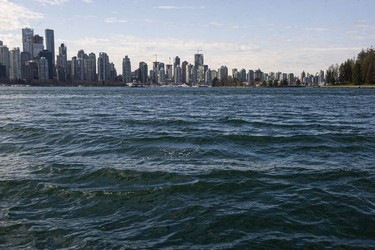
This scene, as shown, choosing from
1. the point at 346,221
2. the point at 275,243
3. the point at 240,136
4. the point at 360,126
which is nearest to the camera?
the point at 275,243

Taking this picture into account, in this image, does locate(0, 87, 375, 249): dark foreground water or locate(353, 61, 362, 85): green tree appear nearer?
locate(0, 87, 375, 249): dark foreground water

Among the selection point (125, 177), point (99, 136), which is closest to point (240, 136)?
point (99, 136)

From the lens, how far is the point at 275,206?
1200 cm

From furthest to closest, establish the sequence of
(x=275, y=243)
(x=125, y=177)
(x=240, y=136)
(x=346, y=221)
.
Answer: (x=240, y=136) < (x=125, y=177) < (x=346, y=221) < (x=275, y=243)

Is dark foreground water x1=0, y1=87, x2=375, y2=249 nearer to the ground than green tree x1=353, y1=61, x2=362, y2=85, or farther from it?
nearer to the ground

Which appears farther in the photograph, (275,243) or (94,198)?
(94,198)

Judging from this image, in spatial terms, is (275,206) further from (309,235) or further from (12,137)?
(12,137)

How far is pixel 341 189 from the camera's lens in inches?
538

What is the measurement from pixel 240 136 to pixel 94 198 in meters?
14.5

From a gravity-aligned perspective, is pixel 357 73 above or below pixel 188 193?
above

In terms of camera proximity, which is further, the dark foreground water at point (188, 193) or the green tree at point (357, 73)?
the green tree at point (357, 73)

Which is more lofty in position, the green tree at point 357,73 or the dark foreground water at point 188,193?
A: the green tree at point 357,73

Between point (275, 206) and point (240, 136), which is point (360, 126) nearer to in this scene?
point (240, 136)

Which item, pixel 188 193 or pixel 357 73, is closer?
pixel 188 193
